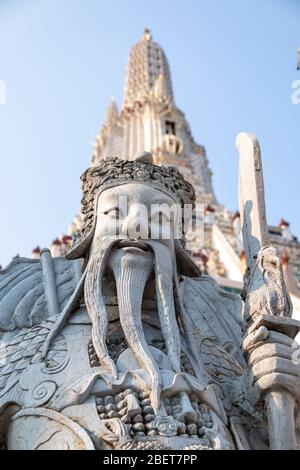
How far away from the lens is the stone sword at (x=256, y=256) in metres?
4.34

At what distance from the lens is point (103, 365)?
4.59m

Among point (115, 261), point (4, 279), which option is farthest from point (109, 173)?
point (4, 279)

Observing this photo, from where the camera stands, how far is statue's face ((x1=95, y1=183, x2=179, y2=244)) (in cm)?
517

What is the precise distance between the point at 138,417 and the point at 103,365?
1.51 feet

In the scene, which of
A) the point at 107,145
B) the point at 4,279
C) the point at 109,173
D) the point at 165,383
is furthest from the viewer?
the point at 107,145

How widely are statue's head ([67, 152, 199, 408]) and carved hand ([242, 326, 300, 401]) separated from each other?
45 centimetres

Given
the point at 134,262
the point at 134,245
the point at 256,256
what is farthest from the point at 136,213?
the point at 256,256

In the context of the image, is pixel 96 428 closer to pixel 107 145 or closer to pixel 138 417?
pixel 138 417

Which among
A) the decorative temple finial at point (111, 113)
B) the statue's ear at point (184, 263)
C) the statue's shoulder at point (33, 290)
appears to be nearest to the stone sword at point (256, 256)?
the statue's ear at point (184, 263)

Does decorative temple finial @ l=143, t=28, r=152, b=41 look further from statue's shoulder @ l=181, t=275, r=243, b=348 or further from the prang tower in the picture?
statue's shoulder @ l=181, t=275, r=243, b=348

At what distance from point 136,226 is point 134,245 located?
126 mm

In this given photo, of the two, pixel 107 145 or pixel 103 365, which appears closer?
pixel 103 365

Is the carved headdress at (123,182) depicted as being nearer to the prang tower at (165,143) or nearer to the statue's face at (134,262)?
the statue's face at (134,262)

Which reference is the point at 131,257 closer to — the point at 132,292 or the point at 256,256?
the point at 132,292
